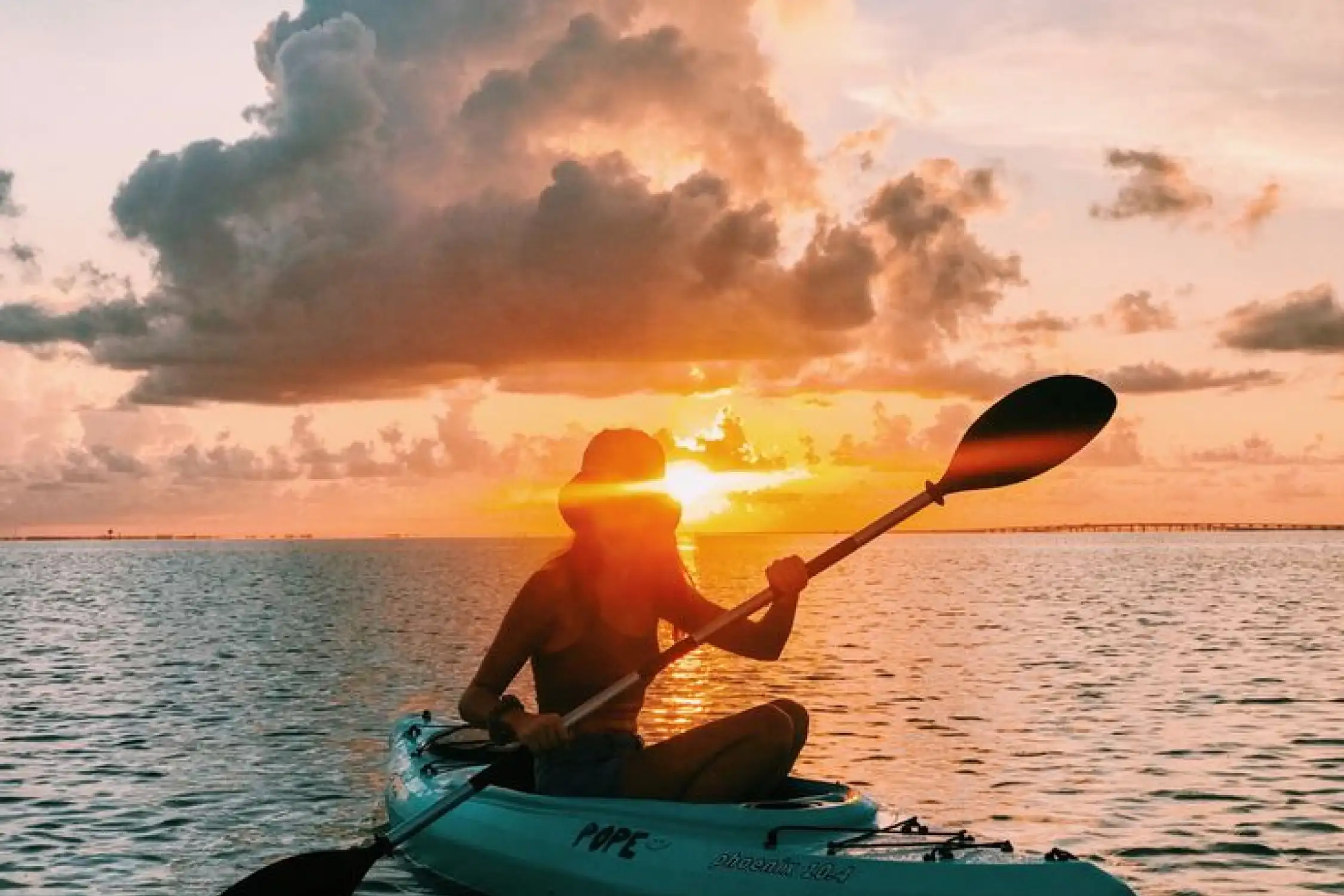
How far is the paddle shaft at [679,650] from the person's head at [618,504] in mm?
560

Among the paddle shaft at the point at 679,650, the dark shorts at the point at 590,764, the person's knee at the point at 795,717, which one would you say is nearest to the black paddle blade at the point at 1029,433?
the paddle shaft at the point at 679,650

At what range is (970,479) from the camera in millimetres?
8859

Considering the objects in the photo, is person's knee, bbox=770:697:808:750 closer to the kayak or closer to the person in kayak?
the person in kayak

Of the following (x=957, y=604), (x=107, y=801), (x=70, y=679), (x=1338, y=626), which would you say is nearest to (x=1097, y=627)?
(x=1338, y=626)

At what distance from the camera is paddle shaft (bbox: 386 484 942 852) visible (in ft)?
26.5

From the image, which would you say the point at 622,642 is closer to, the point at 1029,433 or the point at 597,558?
the point at 597,558

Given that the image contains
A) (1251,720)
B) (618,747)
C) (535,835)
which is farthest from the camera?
(1251,720)

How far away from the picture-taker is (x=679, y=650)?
26.9 ft

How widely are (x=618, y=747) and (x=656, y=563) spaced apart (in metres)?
1.31

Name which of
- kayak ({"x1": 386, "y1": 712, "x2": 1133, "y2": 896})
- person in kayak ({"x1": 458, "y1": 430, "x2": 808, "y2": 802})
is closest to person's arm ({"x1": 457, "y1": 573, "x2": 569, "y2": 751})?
person in kayak ({"x1": 458, "y1": 430, "x2": 808, "y2": 802})

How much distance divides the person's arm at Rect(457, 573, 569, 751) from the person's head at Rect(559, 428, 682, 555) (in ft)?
1.25

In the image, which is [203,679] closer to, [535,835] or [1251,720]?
[1251,720]

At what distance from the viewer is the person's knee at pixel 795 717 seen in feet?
28.0

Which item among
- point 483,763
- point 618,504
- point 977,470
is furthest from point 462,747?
point 977,470
